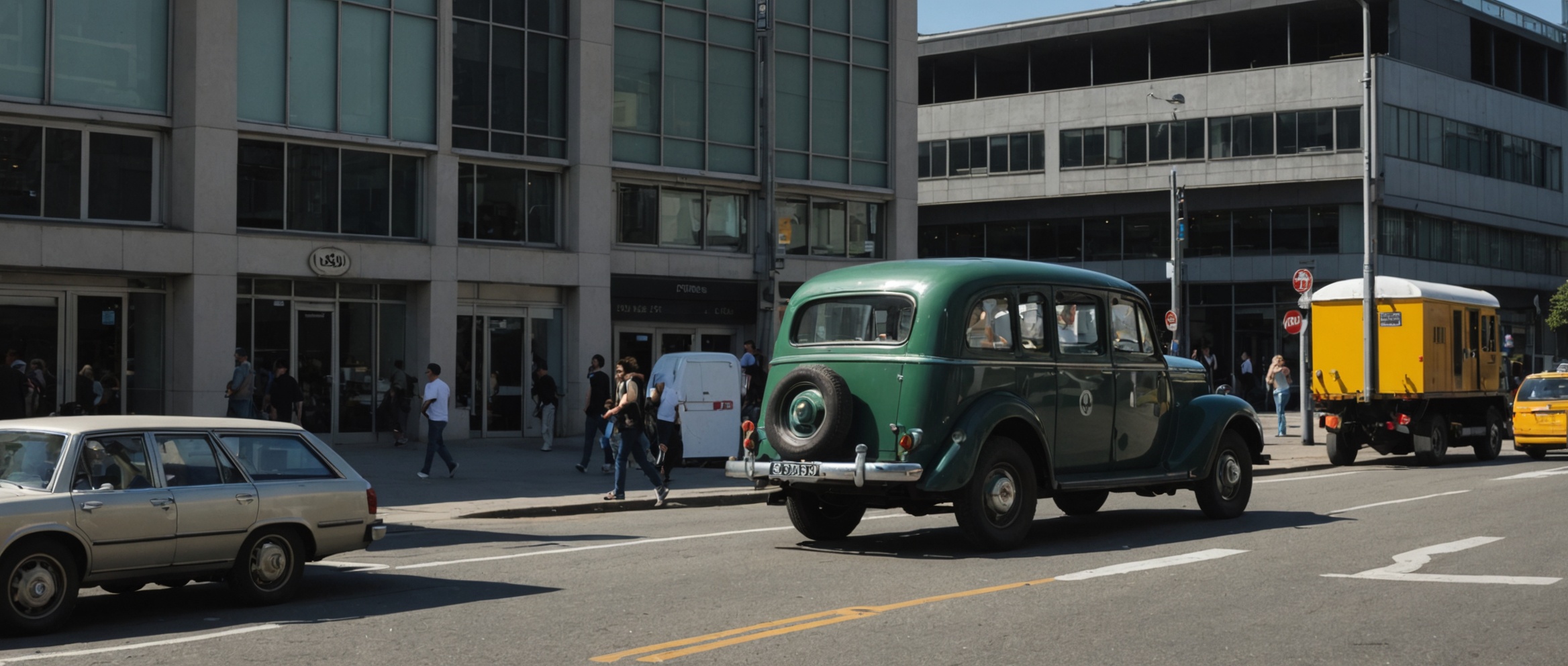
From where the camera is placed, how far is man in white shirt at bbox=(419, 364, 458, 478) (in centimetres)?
2014

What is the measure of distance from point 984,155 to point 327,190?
34297 mm

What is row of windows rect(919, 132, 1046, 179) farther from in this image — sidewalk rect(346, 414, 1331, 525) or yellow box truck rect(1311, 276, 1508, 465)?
yellow box truck rect(1311, 276, 1508, 465)

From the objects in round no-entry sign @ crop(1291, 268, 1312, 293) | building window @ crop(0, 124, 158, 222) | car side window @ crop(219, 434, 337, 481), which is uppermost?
building window @ crop(0, 124, 158, 222)

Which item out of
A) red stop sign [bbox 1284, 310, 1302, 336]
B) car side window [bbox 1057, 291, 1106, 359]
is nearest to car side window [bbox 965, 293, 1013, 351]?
car side window [bbox 1057, 291, 1106, 359]

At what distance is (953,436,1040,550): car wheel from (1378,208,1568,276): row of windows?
41.0 meters

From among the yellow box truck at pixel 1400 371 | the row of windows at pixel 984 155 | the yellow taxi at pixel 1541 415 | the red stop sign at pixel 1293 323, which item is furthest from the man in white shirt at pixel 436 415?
the row of windows at pixel 984 155

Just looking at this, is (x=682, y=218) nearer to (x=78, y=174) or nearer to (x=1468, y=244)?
Result: (x=78, y=174)

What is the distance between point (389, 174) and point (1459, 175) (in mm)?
40420

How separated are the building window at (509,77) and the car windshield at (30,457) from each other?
18.3 m

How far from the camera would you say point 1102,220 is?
179ft

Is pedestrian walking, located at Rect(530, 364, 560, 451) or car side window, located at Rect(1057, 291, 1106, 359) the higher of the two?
car side window, located at Rect(1057, 291, 1106, 359)

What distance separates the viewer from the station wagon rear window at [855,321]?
12289 millimetres

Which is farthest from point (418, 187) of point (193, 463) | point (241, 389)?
point (193, 463)

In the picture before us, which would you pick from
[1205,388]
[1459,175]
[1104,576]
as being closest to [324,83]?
[1205,388]
